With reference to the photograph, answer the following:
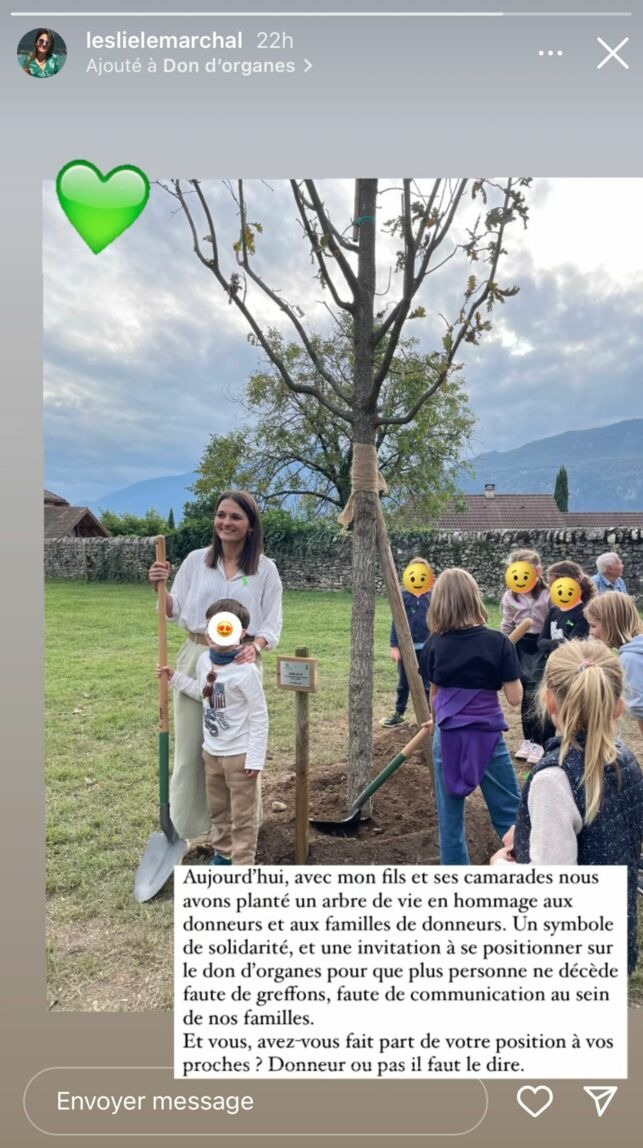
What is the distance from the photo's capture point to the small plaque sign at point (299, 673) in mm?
2918

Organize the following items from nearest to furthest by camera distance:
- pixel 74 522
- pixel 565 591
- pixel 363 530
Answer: pixel 363 530, pixel 565 591, pixel 74 522

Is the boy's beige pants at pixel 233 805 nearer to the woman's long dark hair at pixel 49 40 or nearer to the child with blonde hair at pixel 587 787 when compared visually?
the child with blonde hair at pixel 587 787

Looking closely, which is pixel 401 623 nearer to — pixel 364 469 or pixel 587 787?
pixel 364 469

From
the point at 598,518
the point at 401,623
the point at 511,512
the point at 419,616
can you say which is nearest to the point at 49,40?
the point at 401,623

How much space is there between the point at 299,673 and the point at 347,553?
41.8 feet

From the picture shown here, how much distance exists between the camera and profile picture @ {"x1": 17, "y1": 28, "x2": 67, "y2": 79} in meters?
1.85

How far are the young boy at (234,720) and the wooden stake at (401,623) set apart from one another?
81cm

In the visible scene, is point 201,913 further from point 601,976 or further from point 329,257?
point 329,257

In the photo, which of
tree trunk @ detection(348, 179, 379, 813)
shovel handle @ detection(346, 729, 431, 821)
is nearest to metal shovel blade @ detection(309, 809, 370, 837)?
shovel handle @ detection(346, 729, 431, 821)

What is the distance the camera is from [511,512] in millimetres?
31859

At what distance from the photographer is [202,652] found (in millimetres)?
3090

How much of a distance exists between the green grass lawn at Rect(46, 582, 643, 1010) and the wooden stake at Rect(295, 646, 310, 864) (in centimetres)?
65

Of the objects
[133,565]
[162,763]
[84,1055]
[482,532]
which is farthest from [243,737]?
[482,532]

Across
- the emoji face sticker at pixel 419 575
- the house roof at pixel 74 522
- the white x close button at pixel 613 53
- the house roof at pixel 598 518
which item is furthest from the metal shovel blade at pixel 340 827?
the house roof at pixel 598 518
